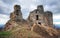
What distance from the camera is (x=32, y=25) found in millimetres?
62094

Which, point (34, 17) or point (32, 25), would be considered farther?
point (34, 17)

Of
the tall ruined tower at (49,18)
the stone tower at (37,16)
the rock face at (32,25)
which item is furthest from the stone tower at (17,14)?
the tall ruined tower at (49,18)

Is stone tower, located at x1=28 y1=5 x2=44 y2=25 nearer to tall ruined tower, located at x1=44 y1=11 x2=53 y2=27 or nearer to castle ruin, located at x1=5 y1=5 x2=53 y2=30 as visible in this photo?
castle ruin, located at x1=5 y1=5 x2=53 y2=30

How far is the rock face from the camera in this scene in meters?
53.4

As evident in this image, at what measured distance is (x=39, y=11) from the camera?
65312 mm

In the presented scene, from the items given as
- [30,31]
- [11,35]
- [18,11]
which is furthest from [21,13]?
[11,35]

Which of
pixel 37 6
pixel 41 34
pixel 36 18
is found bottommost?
pixel 41 34

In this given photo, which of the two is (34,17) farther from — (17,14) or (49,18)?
(17,14)

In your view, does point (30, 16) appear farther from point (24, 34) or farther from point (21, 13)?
point (24, 34)

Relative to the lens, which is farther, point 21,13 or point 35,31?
point 21,13

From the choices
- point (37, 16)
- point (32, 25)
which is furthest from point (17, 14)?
point (37, 16)

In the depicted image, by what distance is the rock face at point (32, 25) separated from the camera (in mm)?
53438

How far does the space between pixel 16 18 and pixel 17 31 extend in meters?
9.85

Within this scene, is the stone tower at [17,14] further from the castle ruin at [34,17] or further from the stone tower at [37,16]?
the stone tower at [37,16]
